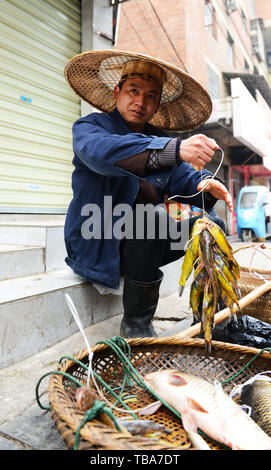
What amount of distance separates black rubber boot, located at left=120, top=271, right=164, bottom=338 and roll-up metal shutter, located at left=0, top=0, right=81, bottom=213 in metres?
2.76

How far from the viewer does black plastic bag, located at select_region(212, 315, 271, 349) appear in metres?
2.17

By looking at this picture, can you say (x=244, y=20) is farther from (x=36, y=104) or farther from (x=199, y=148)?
(x=199, y=148)

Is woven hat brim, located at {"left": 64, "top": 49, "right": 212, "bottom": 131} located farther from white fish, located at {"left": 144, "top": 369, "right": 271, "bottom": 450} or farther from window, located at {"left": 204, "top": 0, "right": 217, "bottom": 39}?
window, located at {"left": 204, "top": 0, "right": 217, "bottom": 39}

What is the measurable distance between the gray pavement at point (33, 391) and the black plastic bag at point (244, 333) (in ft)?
1.37

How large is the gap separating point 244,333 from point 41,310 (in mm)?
1472

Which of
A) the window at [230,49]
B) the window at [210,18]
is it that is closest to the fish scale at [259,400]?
the window at [210,18]

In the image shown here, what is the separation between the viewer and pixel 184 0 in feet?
38.4

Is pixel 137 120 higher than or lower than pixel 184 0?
lower

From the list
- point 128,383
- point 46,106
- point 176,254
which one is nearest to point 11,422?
point 128,383

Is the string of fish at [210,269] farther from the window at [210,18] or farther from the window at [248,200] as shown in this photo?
the window at [210,18]

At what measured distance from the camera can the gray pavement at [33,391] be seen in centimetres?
121
